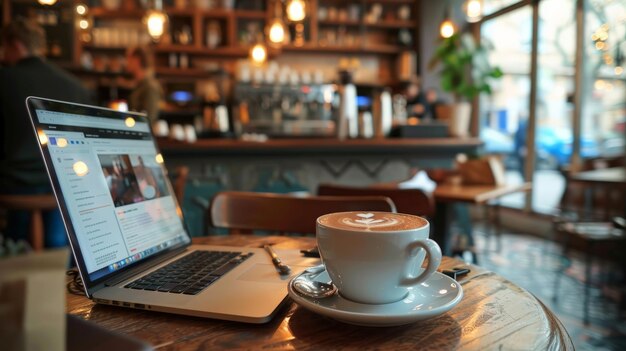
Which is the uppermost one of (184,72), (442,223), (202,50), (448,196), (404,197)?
(202,50)

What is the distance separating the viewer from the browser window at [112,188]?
62 cm

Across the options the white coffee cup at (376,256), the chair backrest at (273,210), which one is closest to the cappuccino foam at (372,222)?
the white coffee cup at (376,256)

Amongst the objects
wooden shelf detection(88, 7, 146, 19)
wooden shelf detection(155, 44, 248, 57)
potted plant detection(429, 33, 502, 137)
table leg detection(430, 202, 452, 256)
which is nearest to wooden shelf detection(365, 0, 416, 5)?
wooden shelf detection(155, 44, 248, 57)

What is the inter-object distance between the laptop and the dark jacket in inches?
65.1

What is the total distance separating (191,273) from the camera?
703 millimetres

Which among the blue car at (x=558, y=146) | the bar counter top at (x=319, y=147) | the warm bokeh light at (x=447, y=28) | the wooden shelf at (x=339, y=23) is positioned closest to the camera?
the bar counter top at (x=319, y=147)

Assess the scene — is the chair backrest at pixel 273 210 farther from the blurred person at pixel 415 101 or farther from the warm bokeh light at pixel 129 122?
the blurred person at pixel 415 101

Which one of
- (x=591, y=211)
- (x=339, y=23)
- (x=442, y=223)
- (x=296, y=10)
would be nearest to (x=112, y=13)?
(x=339, y=23)

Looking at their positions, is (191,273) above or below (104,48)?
below

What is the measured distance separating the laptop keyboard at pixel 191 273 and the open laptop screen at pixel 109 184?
0.15 ft

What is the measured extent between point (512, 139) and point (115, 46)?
5336 millimetres

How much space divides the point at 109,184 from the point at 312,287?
36cm

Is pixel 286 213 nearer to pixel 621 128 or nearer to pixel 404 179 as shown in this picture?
pixel 404 179

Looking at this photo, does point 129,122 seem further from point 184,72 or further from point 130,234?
point 184,72
